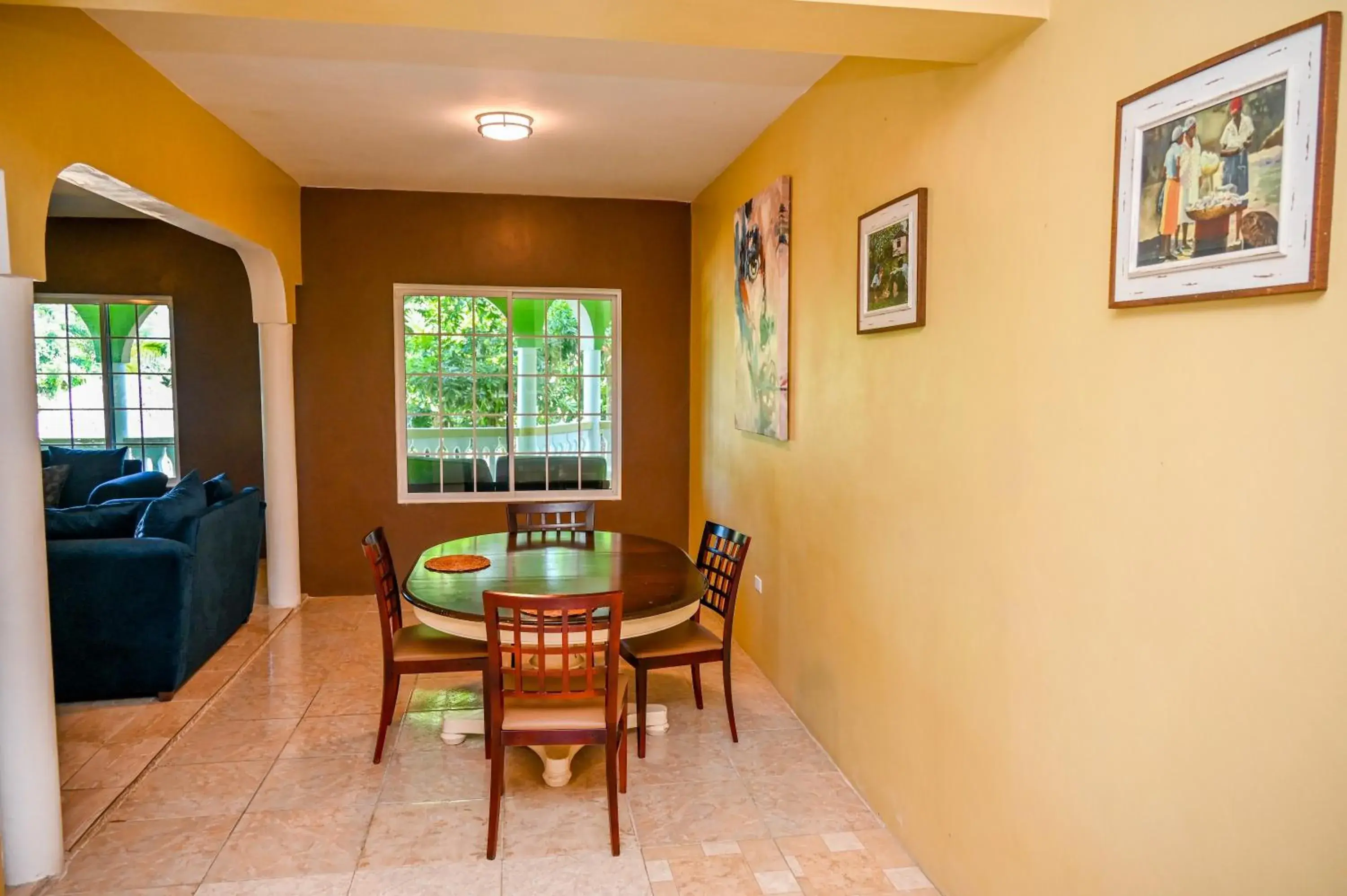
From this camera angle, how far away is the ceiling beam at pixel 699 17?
194cm

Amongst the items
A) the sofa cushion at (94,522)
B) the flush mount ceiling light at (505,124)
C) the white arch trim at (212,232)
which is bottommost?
the sofa cushion at (94,522)

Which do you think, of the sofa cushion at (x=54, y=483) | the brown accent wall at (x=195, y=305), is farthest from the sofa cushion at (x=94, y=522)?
the brown accent wall at (x=195, y=305)

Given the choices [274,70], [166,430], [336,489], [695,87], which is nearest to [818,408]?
[695,87]

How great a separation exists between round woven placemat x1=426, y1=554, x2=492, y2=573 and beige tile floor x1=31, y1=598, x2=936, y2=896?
29.4 inches

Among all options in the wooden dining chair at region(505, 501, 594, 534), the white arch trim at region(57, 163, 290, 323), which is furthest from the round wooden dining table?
the white arch trim at region(57, 163, 290, 323)

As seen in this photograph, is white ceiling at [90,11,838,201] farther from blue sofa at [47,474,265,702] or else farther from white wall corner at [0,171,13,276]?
blue sofa at [47,474,265,702]

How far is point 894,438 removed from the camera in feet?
9.32

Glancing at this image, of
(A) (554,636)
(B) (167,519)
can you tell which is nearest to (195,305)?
(B) (167,519)

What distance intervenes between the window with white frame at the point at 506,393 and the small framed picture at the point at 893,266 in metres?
3.21

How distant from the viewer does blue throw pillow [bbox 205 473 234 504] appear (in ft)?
15.3

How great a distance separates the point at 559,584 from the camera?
3266 millimetres

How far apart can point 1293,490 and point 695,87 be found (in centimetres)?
289

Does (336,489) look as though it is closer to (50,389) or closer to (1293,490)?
(50,389)

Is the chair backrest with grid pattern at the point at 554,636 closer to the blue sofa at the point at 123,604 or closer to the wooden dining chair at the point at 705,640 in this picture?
the wooden dining chair at the point at 705,640
